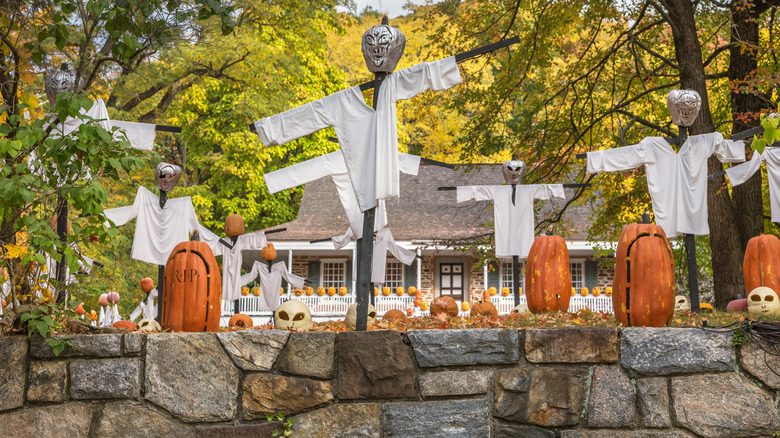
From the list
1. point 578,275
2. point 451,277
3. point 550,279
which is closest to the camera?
point 550,279

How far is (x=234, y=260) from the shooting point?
12516 mm

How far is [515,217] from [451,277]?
41.3 ft

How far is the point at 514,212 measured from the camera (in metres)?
10.3

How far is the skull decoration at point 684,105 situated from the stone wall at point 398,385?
2.60 m

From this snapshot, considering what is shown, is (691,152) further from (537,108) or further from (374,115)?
(537,108)

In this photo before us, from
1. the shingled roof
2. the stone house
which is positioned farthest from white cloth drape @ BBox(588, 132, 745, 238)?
the stone house

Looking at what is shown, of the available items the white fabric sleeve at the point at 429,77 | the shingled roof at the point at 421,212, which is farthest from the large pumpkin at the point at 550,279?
the shingled roof at the point at 421,212

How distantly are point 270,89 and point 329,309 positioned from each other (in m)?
6.07

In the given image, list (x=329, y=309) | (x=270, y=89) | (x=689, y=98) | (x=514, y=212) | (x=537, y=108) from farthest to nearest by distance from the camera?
(x=270, y=89) < (x=329, y=309) < (x=537, y=108) < (x=514, y=212) < (x=689, y=98)

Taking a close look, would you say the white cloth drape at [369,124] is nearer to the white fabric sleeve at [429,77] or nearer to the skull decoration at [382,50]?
the white fabric sleeve at [429,77]

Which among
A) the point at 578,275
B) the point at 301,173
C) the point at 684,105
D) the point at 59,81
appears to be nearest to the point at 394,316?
the point at 301,173

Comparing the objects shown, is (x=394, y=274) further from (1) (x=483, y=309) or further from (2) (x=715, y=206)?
(1) (x=483, y=309)

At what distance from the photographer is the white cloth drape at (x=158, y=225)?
10297mm

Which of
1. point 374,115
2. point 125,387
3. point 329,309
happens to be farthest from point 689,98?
point 329,309
